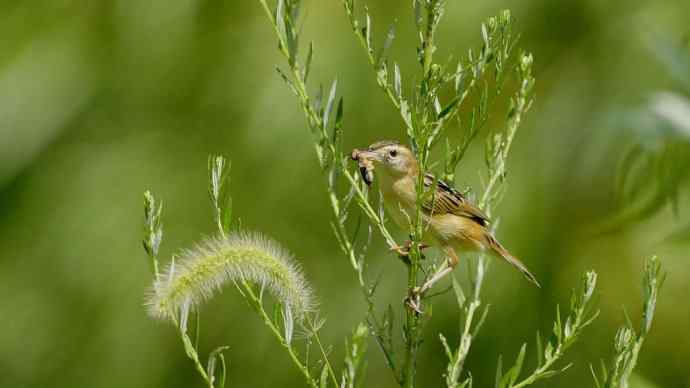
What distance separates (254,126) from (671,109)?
99.2 inches

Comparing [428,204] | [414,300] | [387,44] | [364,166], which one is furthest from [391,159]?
[387,44]

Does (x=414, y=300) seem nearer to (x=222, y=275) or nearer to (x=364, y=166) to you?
(x=222, y=275)

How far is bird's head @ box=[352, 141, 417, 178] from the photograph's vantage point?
2.36 meters

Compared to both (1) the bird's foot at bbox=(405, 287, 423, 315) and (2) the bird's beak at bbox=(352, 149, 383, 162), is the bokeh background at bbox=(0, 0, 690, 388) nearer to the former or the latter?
(2) the bird's beak at bbox=(352, 149, 383, 162)

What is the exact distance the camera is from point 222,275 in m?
1.21

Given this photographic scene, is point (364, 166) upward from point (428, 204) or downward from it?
upward

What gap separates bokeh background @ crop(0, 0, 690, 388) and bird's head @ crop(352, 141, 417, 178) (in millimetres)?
1169

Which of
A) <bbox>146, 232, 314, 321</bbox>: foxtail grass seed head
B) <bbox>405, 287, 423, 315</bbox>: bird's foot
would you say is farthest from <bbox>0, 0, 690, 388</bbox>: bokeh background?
<bbox>146, 232, 314, 321</bbox>: foxtail grass seed head

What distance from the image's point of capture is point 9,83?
4.38 metres

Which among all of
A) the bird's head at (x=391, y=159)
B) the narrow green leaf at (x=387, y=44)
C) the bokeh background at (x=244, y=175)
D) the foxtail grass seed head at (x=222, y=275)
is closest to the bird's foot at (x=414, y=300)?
the foxtail grass seed head at (x=222, y=275)

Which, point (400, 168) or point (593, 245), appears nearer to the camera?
point (400, 168)

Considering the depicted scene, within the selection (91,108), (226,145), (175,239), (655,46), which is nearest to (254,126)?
(226,145)

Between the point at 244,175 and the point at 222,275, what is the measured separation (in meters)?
2.92

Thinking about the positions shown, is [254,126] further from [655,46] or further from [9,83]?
[655,46]
